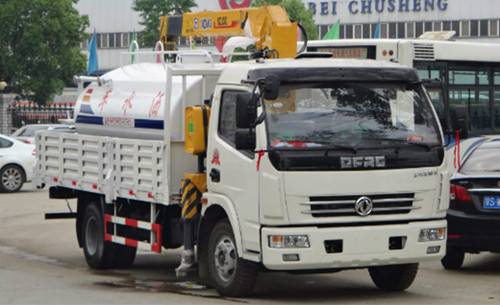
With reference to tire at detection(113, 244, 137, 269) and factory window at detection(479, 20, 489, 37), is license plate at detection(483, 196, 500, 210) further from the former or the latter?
factory window at detection(479, 20, 489, 37)

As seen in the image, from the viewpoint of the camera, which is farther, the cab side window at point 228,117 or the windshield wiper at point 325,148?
the cab side window at point 228,117

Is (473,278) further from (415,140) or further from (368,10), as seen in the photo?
(368,10)

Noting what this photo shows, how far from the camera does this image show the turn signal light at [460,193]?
14.0 m

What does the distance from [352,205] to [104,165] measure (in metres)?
4.16

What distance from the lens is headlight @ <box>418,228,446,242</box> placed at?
12.0 meters

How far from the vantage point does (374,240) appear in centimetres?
1169

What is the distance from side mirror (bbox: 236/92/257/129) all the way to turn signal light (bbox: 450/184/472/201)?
11.2ft

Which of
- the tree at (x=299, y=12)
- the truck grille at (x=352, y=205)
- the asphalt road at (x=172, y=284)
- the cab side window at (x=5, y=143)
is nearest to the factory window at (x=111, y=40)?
the tree at (x=299, y=12)

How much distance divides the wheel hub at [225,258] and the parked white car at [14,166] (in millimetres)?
17340

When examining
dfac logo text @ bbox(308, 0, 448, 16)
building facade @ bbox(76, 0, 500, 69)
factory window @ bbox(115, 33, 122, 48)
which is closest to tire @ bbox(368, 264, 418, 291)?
building facade @ bbox(76, 0, 500, 69)

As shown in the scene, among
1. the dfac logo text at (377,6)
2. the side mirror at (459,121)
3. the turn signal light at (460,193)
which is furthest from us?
the dfac logo text at (377,6)

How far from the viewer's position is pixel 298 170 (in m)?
11.5

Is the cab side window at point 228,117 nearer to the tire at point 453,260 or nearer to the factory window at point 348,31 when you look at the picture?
the tire at point 453,260

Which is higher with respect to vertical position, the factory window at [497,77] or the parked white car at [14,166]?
the factory window at [497,77]
